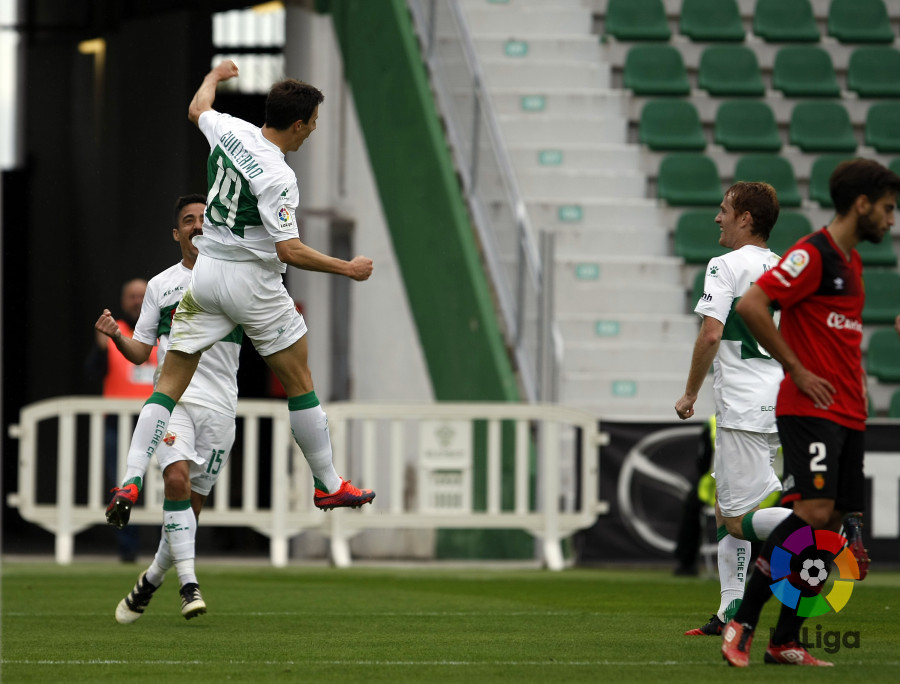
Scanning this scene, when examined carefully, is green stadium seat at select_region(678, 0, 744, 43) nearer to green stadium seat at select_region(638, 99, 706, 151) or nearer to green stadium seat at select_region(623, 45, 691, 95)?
green stadium seat at select_region(623, 45, 691, 95)

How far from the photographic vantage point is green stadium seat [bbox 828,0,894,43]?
1792 cm

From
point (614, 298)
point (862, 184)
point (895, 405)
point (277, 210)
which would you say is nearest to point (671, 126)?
point (614, 298)

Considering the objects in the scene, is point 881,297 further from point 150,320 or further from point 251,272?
point 251,272

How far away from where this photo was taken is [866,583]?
10.9m

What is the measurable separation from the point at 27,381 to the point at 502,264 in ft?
25.3

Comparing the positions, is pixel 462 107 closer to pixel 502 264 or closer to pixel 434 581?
pixel 502 264

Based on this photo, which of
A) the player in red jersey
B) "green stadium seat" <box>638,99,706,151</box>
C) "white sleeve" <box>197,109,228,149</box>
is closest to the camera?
the player in red jersey

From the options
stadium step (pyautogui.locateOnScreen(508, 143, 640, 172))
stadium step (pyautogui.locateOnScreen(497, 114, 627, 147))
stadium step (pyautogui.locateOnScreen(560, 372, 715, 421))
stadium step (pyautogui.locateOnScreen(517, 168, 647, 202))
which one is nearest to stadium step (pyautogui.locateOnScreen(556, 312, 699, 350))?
stadium step (pyautogui.locateOnScreen(560, 372, 715, 421))

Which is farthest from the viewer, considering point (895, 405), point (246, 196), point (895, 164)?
point (895, 164)

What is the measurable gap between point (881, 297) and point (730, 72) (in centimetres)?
348

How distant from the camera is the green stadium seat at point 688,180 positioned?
622 inches

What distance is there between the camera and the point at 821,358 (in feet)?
18.5

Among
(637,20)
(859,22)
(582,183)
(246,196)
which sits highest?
(859,22)

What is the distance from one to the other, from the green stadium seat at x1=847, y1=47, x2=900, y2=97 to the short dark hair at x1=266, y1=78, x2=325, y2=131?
11.8 metres
